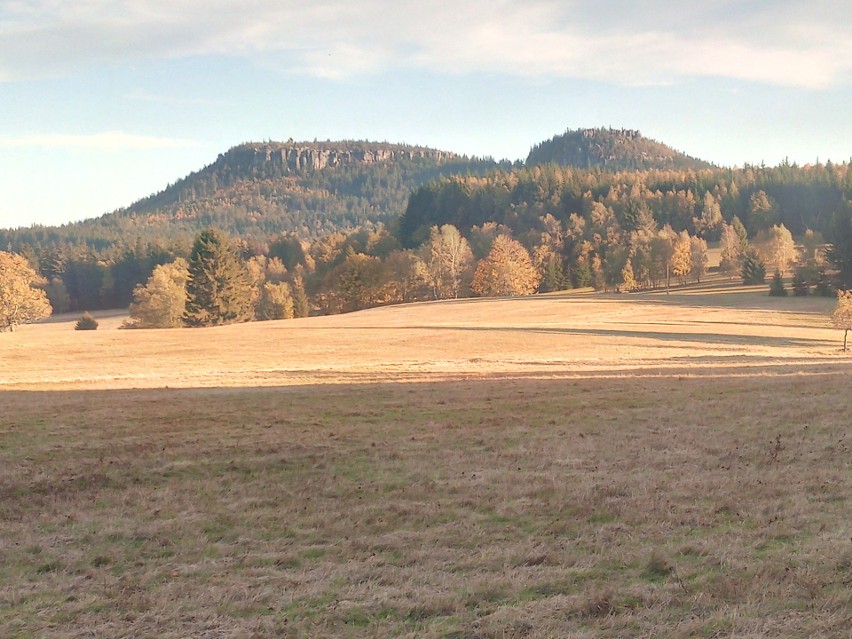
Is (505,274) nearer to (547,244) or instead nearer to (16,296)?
(547,244)

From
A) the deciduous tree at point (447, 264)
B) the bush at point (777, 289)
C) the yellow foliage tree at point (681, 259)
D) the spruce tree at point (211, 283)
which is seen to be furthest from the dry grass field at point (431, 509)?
the yellow foliage tree at point (681, 259)

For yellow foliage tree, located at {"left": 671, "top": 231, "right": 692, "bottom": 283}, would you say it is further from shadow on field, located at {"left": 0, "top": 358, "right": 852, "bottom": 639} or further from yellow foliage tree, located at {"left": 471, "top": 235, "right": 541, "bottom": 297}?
shadow on field, located at {"left": 0, "top": 358, "right": 852, "bottom": 639}

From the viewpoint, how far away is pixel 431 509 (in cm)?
1136

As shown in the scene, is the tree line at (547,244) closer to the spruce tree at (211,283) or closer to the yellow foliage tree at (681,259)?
the yellow foliage tree at (681,259)

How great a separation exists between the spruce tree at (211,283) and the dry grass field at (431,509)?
Answer: 64153 mm

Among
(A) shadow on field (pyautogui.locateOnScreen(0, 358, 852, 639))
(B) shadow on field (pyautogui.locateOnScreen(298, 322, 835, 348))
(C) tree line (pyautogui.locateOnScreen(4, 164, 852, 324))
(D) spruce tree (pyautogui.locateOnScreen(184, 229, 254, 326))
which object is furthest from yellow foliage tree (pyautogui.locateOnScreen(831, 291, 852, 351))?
(D) spruce tree (pyautogui.locateOnScreen(184, 229, 254, 326))

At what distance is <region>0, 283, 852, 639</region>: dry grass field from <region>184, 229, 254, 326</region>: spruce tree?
64153 mm

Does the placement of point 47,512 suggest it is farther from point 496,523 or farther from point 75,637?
point 496,523

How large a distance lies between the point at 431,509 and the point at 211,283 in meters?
86.9

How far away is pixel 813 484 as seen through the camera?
1198 cm

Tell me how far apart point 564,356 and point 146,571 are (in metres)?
37.6

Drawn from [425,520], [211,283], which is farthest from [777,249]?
[425,520]

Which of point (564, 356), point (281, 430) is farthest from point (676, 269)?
point (281, 430)

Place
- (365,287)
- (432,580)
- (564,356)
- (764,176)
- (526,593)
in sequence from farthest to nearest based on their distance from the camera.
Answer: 1. (764,176)
2. (365,287)
3. (564,356)
4. (432,580)
5. (526,593)
